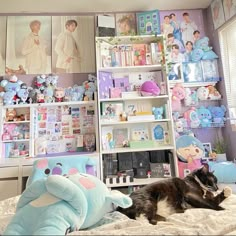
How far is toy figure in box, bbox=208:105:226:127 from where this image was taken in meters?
2.40

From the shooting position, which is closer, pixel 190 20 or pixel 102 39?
pixel 102 39

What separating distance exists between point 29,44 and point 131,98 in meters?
1.46

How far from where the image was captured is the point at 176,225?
926 millimetres

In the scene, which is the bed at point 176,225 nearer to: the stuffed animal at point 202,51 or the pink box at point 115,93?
the pink box at point 115,93

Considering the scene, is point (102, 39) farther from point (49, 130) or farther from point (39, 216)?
point (39, 216)

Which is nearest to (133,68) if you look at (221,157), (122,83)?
(122,83)

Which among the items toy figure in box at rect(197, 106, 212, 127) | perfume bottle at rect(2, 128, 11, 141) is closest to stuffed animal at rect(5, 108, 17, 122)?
perfume bottle at rect(2, 128, 11, 141)

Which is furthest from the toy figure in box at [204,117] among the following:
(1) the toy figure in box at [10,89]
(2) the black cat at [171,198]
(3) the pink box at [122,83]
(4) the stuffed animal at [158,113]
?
(1) the toy figure in box at [10,89]

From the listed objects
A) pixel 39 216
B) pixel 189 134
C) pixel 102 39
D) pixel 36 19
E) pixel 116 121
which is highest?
pixel 36 19

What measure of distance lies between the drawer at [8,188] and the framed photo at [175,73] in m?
2.05

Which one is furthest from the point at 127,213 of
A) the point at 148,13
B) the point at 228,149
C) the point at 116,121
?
the point at 148,13

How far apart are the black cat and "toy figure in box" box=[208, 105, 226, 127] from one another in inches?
48.0

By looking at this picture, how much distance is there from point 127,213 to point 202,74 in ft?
6.69

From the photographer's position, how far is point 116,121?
225 cm
